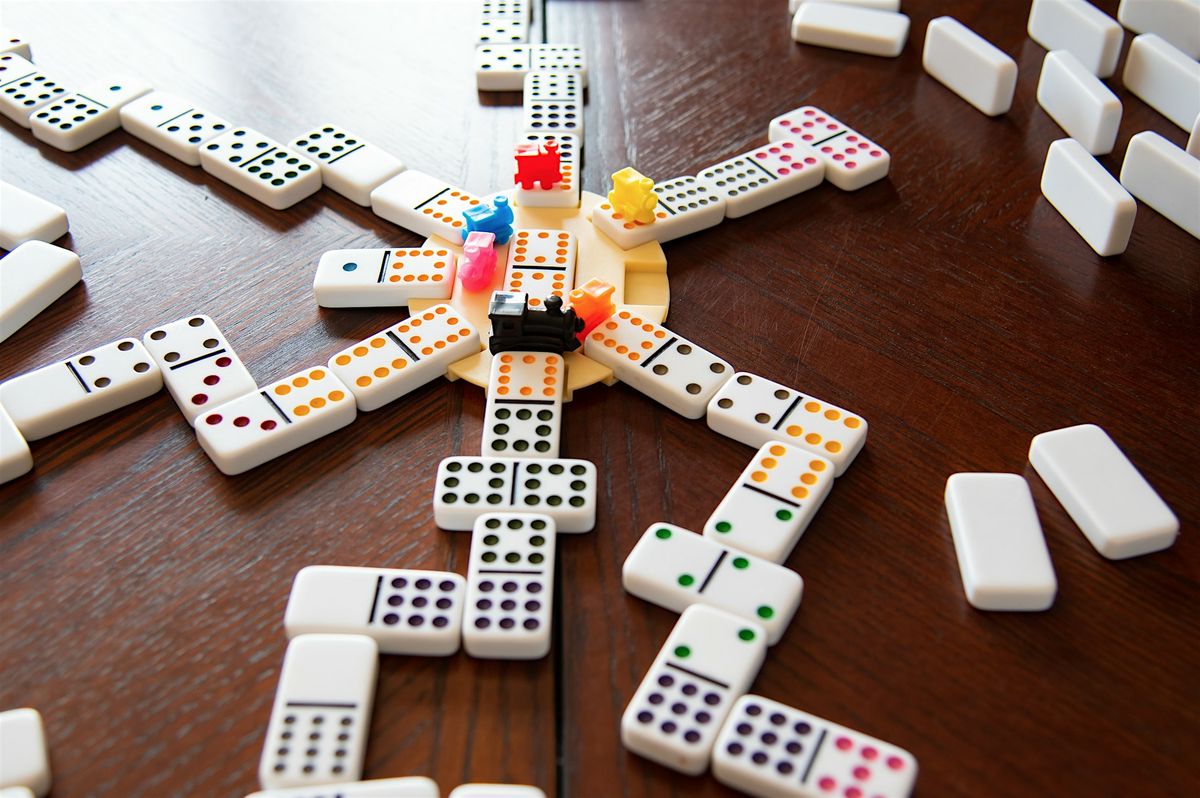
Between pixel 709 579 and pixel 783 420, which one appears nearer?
pixel 709 579

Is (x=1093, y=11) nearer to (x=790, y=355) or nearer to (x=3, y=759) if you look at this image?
(x=790, y=355)

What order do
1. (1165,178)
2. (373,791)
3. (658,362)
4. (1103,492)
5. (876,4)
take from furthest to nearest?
(876,4) → (1165,178) → (658,362) → (1103,492) → (373,791)

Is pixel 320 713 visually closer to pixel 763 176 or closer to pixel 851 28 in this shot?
pixel 763 176

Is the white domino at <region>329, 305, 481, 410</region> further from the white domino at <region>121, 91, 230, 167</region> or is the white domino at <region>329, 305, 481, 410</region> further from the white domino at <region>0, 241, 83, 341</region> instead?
the white domino at <region>121, 91, 230, 167</region>

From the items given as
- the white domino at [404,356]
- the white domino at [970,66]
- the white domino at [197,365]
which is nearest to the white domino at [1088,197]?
the white domino at [970,66]

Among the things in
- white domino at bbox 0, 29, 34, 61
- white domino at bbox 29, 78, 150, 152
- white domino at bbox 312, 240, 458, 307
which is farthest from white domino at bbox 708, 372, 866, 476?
white domino at bbox 0, 29, 34, 61

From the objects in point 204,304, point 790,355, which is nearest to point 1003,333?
point 790,355

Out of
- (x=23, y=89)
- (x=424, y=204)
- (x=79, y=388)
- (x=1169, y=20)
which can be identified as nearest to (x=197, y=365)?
(x=79, y=388)
